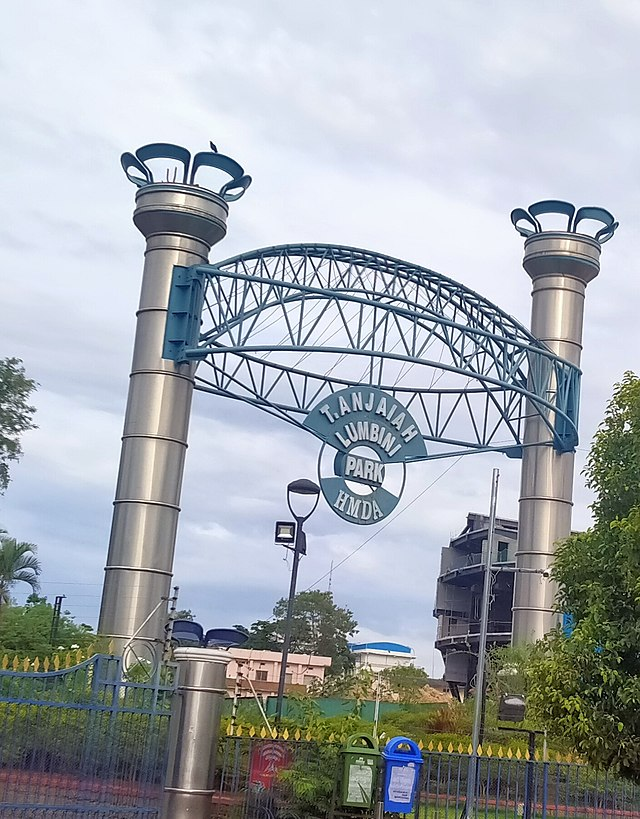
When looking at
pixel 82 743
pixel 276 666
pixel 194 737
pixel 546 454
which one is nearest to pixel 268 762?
pixel 194 737

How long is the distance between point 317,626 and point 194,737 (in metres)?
59.8

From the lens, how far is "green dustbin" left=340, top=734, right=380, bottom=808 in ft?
48.3

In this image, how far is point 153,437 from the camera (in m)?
27.4

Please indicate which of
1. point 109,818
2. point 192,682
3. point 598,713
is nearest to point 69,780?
point 109,818

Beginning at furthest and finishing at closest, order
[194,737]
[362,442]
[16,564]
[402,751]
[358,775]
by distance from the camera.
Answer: [16,564] → [362,442] → [402,751] → [358,775] → [194,737]

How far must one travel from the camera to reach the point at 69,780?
A: 12805 millimetres

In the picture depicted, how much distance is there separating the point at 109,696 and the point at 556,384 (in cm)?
2164

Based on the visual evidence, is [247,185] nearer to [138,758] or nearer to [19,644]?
[19,644]

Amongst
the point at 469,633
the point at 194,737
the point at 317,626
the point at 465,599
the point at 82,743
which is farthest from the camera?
the point at 317,626

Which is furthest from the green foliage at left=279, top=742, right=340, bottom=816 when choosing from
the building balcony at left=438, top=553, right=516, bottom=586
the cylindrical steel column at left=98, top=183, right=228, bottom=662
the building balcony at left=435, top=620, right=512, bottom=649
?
the building balcony at left=438, top=553, right=516, bottom=586

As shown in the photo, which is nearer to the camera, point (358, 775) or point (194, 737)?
point (194, 737)

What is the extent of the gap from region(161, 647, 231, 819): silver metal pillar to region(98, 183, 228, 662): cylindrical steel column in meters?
12.0

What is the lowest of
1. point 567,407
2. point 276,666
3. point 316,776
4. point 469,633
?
point 316,776

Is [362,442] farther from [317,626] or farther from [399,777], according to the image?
[317,626]
